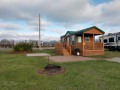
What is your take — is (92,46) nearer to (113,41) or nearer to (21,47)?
(113,41)

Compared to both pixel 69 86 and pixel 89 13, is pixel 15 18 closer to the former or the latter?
pixel 89 13

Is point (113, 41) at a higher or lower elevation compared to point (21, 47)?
higher

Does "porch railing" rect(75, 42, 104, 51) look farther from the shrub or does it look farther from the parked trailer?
the shrub

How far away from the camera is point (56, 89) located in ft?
14.2

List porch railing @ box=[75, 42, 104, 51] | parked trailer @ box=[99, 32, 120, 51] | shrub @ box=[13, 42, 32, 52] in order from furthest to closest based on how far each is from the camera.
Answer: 1. parked trailer @ box=[99, 32, 120, 51]
2. shrub @ box=[13, 42, 32, 52]
3. porch railing @ box=[75, 42, 104, 51]

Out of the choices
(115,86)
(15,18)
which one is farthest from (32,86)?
(15,18)

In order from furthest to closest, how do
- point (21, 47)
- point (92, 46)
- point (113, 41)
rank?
point (113, 41) < point (21, 47) < point (92, 46)

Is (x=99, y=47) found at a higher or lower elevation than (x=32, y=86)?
higher

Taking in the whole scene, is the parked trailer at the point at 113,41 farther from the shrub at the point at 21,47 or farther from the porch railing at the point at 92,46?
the shrub at the point at 21,47

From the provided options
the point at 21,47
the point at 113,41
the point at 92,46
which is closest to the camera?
the point at 92,46

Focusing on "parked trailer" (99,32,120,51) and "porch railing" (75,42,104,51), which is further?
"parked trailer" (99,32,120,51)

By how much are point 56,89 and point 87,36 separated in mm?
14195

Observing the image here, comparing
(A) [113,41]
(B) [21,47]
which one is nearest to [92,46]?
(A) [113,41]

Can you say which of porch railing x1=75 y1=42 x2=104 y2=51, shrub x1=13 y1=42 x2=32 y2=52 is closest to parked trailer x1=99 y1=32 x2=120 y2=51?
porch railing x1=75 y1=42 x2=104 y2=51
